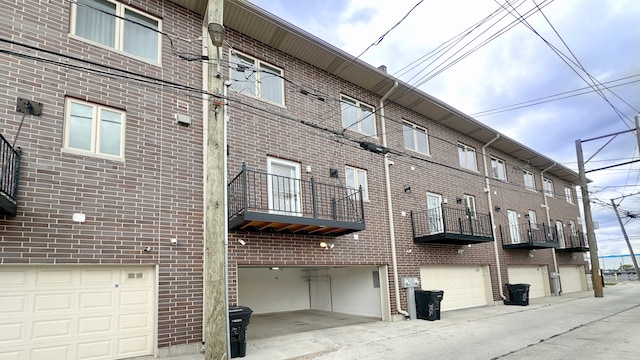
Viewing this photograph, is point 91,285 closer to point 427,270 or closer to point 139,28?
point 139,28

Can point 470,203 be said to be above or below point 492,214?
above

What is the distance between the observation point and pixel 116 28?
807 cm

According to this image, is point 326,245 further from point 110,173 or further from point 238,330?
point 110,173

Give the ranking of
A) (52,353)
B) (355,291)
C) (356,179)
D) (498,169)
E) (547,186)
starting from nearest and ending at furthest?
(52,353), (356,179), (355,291), (498,169), (547,186)

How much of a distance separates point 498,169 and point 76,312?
60.7 feet

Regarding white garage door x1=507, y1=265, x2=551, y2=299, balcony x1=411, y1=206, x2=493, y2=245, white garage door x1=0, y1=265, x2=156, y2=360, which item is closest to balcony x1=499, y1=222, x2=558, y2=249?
white garage door x1=507, y1=265, x2=551, y2=299

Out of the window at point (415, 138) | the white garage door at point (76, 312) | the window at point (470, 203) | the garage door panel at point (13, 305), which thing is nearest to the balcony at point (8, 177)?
the white garage door at point (76, 312)

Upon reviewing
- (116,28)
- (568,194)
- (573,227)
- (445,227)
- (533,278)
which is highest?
(116,28)

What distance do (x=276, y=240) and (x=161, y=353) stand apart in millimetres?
3473

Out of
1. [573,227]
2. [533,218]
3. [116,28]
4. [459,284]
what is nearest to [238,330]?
[116,28]

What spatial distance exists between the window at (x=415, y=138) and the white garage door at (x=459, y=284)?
14.7 feet

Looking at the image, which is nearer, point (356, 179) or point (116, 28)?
point (116, 28)

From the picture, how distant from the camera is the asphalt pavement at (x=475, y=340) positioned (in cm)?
722

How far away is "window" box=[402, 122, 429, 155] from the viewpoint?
556 inches
